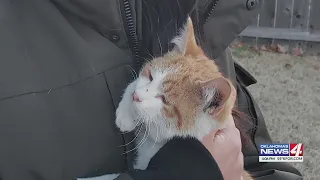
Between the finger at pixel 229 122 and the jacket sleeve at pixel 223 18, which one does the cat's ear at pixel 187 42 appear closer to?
the jacket sleeve at pixel 223 18

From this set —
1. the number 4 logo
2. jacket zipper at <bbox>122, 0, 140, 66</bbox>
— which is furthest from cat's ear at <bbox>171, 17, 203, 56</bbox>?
the number 4 logo

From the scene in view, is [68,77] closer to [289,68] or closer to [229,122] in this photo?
[229,122]

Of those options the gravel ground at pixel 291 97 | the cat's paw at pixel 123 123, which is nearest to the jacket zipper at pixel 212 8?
the cat's paw at pixel 123 123

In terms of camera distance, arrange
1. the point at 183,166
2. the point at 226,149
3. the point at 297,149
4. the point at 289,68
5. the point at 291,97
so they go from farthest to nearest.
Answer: the point at 289,68
the point at 291,97
the point at 297,149
the point at 226,149
the point at 183,166

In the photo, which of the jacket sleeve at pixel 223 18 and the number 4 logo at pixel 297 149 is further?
the number 4 logo at pixel 297 149

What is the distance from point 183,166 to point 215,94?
0.18 m

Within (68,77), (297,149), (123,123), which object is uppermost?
(68,77)

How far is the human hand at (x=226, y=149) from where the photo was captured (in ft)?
3.61

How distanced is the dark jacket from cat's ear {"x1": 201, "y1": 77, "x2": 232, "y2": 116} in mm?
166

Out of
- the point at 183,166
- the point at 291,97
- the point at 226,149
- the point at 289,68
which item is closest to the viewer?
the point at 183,166

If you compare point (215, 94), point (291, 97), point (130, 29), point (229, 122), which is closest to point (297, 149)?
point (291, 97)

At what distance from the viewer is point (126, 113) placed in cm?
109

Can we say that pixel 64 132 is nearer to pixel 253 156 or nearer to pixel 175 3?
pixel 175 3

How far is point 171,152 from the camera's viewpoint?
103 cm
